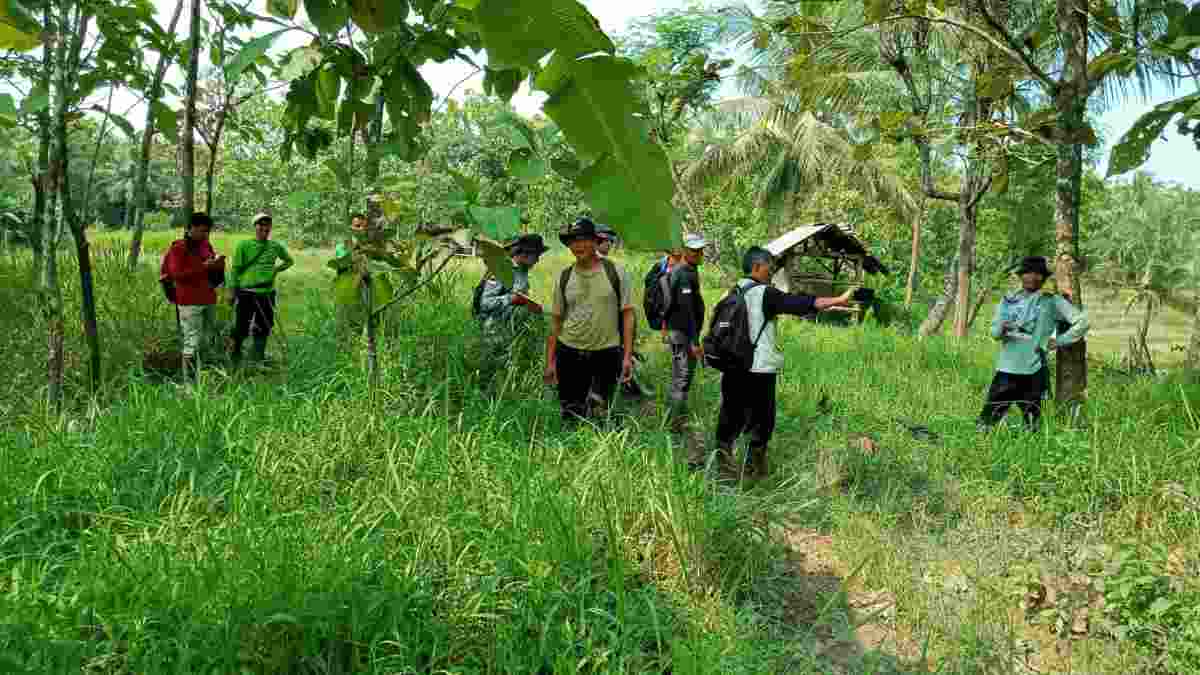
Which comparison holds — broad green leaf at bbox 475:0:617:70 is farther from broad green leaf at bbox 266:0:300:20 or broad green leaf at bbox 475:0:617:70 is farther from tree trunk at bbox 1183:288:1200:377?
tree trunk at bbox 1183:288:1200:377

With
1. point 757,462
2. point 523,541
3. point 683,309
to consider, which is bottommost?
point 757,462

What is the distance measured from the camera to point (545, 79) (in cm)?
69

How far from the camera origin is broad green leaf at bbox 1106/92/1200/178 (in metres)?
2.20

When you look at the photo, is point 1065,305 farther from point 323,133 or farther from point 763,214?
point 763,214

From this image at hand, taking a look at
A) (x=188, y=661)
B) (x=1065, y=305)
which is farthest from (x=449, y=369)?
(x=1065, y=305)

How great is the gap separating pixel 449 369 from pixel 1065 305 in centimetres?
401

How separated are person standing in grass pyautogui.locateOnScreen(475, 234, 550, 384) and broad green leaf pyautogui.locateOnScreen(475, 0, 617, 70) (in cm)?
446


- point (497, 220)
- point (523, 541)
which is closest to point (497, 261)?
point (497, 220)

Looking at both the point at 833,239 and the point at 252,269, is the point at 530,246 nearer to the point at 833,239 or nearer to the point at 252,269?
the point at 252,269

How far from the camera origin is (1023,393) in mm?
5066

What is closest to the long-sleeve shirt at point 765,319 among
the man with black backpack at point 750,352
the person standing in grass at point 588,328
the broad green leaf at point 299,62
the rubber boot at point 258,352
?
the man with black backpack at point 750,352

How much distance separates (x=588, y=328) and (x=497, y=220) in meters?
2.11

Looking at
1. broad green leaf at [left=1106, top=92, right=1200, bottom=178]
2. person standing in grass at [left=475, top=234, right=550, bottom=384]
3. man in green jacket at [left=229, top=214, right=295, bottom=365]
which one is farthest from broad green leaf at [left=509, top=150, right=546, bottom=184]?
man in green jacket at [left=229, top=214, right=295, bottom=365]

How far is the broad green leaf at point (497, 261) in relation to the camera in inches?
74.4
